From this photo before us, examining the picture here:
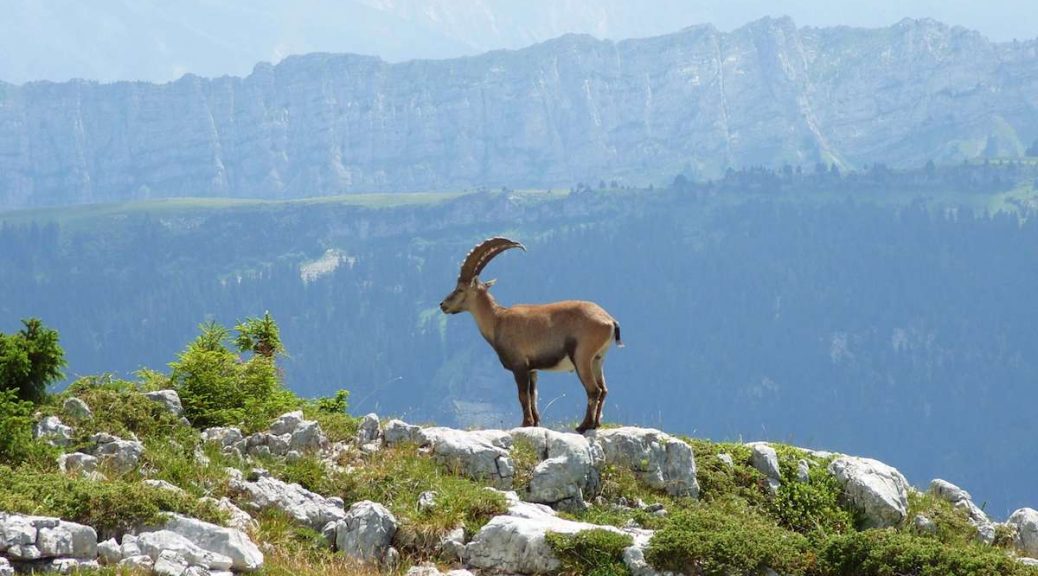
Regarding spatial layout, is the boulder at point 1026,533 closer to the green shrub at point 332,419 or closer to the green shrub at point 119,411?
the green shrub at point 332,419

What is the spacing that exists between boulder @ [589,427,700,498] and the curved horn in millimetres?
5591

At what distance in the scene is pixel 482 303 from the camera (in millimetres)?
25906

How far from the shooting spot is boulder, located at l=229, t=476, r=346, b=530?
1839cm

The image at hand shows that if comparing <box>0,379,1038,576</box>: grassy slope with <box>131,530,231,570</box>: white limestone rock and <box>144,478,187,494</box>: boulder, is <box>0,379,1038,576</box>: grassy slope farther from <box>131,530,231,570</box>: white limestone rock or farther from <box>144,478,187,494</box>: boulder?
<box>131,530,231,570</box>: white limestone rock

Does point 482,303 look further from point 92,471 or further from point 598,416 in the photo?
point 92,471

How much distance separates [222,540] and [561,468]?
222 inches

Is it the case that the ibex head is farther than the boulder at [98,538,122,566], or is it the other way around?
the ibex head

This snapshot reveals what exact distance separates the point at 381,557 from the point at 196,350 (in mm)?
6867

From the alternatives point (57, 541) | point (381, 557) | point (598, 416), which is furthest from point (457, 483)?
point (57, 541)

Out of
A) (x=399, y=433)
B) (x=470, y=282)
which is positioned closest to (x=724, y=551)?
(x=399, y=433)

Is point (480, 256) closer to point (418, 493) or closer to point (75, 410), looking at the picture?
point (418, 493)

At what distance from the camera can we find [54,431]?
1977 centimetres

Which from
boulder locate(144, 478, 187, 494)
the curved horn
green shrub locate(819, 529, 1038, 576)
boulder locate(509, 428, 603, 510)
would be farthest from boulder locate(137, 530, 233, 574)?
the curved horn

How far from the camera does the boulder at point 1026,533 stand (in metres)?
21.7
